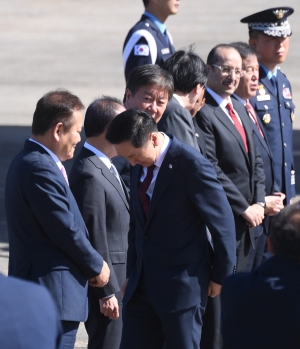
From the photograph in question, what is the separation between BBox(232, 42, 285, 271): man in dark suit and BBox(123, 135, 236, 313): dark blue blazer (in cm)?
134

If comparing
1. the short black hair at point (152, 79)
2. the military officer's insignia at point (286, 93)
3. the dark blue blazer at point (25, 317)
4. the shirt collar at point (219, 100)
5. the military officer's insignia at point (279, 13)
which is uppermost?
the military officer's insignia at point (279, 13)

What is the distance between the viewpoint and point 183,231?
3578 mm

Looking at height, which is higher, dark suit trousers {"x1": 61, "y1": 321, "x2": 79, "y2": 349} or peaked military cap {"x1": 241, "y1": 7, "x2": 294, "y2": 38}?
peaked military cap {"x1": 241, "y1": 7, "x2": 294, "y2": 38}

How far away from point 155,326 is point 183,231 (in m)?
0.52

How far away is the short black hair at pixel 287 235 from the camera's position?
8.23ft

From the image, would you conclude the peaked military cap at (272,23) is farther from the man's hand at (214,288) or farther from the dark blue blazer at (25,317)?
the dark blue blazer at (25,317)

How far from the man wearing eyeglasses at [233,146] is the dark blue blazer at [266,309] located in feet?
6.54

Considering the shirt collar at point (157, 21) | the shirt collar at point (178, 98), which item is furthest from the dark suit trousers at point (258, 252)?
the shirt collar at point (157, 21)

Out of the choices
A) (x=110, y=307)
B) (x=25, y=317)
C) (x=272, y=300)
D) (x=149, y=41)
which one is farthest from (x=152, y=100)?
(x=25, y=317)

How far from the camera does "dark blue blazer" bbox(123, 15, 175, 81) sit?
620 cm

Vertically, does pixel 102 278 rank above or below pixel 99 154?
below

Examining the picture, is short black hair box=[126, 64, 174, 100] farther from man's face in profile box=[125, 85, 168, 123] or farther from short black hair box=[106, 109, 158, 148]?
short black hair box=[106, 109, 158, 148]

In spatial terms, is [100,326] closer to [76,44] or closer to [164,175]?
[164,175]

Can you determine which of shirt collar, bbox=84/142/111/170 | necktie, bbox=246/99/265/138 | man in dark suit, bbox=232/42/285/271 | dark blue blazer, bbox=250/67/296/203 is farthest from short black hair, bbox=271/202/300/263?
dark blue blazer, bbox=250/67/296/203
